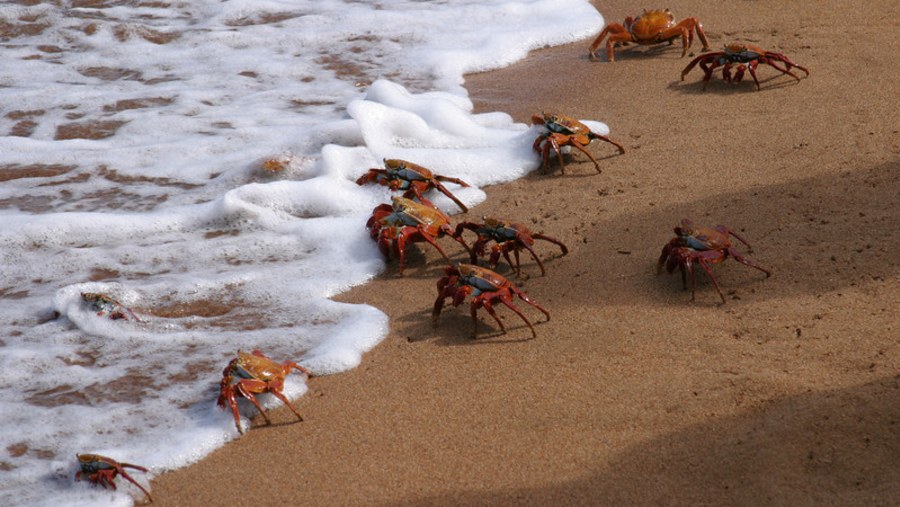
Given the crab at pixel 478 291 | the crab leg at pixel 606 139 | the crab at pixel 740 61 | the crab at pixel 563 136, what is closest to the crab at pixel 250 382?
the crab at pixel 478 291

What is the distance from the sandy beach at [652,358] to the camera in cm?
378

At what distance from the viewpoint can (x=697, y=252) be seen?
5.03m

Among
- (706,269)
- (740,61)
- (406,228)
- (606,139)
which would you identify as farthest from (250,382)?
(740,61)

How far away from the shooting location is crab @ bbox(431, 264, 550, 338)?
4957 mm

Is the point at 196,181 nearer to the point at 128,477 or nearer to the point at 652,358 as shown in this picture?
the point at 128,477

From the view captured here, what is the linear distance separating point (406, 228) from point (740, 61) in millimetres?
3397

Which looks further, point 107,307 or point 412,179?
point 412,179

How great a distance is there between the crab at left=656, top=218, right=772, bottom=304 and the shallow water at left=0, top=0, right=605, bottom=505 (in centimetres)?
155

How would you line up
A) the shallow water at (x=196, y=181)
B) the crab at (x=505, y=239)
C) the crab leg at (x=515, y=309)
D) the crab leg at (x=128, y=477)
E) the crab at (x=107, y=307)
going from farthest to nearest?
the crab at (x=505, y=239) → the crab at (x=107, y=307) → the crab leg at (x=515, y=309) → the shallow water at (x=196, y=181) → the crab leg at (x=128, y=477)

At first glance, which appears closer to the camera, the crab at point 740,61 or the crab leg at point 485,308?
the crab leg at point 485,308

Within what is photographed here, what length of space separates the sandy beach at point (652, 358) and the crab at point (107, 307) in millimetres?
1242

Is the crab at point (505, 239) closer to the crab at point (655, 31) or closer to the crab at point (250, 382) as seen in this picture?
the crab at point (250, 382)

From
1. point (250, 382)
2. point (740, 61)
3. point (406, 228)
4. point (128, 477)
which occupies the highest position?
point (740, 61)

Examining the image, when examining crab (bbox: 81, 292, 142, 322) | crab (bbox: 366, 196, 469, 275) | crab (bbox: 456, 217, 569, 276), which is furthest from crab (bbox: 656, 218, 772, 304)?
crab (bbox: 81, 292, 142, 322)
